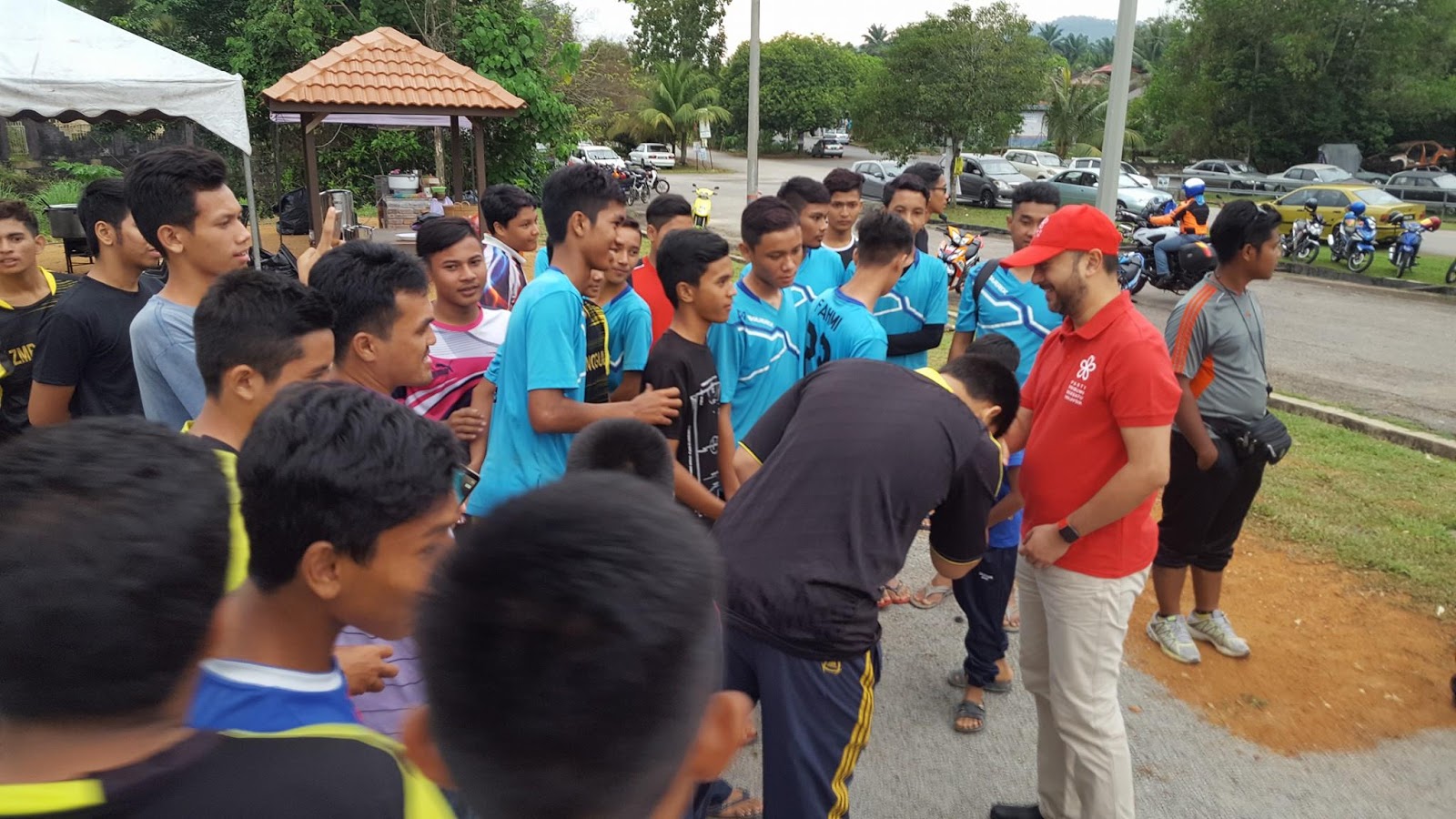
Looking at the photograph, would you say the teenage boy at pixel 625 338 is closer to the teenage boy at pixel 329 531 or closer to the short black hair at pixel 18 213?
the teenage boy at pixel 329 531

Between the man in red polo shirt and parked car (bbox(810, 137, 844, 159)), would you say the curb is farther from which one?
parked car (bbox(810, 137, 844, 159))

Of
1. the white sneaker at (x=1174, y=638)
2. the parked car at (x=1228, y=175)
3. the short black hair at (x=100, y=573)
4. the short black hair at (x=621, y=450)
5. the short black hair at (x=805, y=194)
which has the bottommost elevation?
the white sneaker at (x=1174, y=638)

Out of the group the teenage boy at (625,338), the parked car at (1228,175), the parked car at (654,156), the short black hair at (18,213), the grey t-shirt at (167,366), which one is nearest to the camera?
the grey t-shirt at (167,366)

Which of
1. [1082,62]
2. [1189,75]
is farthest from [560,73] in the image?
[1082,62]

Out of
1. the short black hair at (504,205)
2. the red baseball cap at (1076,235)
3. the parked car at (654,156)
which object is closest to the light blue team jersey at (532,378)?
A: the red baseball cap at (1076,235)

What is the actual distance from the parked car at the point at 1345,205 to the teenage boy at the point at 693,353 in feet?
67.0

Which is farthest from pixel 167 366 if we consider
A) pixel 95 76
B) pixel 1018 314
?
pixel 95 76

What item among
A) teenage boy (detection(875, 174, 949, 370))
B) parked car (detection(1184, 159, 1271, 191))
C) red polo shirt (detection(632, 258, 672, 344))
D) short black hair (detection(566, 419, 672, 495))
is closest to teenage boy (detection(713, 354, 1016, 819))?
short black hair (detection(566, 419, 672, 495))

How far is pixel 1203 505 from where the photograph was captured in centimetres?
399

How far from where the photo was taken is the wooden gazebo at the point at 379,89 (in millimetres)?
10938

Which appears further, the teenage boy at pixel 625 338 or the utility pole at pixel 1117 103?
the utility pole at pixel 1117 103

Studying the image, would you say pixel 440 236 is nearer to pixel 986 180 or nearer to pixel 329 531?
pixel 329 531

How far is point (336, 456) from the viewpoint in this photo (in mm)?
1493

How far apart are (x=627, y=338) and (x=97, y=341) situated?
6.18ft
